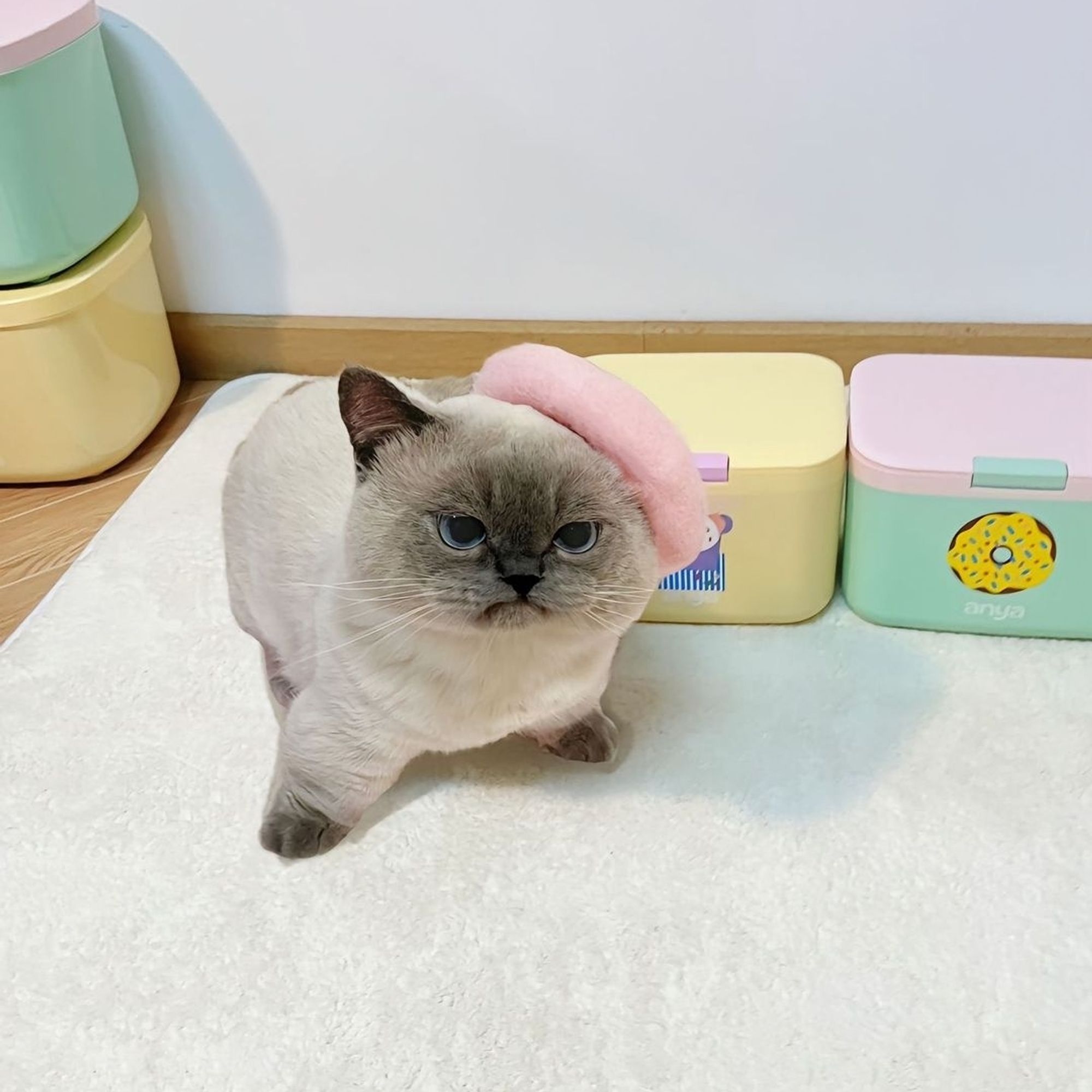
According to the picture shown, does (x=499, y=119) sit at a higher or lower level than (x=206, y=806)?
higher

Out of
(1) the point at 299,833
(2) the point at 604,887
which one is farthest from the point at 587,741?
(1) the point at 299,833

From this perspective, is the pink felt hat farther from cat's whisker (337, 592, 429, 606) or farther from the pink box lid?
the pink box lid

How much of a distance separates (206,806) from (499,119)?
0.84 meters

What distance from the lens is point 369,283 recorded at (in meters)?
1.52

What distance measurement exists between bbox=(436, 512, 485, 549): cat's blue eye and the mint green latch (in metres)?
0.51

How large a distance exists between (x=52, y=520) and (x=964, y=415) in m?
1.02

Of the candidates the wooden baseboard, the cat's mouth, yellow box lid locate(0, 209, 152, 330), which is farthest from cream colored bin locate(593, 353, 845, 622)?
yellow box lid locate(0, 209, 152, 330)

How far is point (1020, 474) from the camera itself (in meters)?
1.04

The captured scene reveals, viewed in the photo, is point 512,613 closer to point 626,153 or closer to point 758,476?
point 758,476

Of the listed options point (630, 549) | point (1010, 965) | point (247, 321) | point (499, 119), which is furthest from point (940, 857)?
point (247, 321)

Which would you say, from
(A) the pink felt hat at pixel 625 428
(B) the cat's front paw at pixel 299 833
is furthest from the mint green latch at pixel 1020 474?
(B) the cat's front paw at pixel 299 833

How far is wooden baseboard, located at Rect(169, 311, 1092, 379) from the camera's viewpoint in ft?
4.73

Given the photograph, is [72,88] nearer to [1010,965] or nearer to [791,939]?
[791,939]

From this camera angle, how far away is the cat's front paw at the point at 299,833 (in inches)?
37.4
